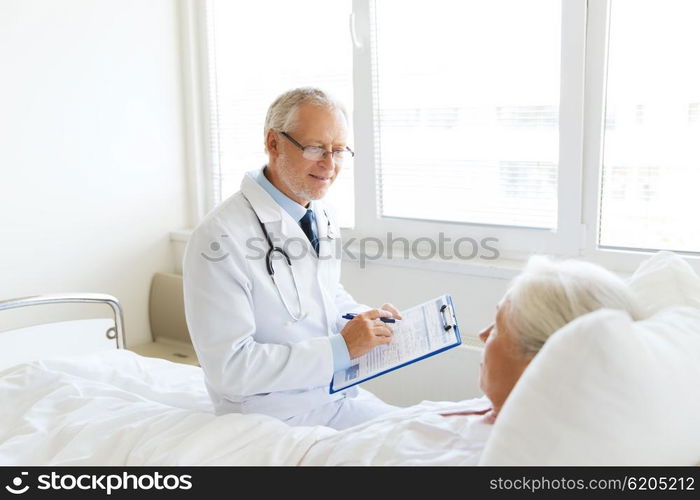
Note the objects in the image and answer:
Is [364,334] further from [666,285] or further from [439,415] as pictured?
[666,285]

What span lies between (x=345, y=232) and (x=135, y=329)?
3.80 feet

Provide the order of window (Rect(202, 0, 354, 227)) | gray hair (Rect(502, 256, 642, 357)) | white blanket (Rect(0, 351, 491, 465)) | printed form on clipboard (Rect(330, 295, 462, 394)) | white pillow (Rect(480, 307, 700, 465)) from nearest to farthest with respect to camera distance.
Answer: white pillow (Rect(480, 307, 700, 465))
gray hair (Rect(502, 256, 642, 357))
white blanket (Rect(0, 351, 491, 465))
printed form on clipboard (Rect(330, 295, 462, 394))
window (Rect(202, 0, 354, 227))

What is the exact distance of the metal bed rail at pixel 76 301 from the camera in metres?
2.65

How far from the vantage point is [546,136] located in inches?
105

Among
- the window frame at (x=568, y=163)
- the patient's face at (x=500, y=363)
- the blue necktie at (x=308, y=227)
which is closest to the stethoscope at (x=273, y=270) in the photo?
the blue necktie at (x=308, y=227)

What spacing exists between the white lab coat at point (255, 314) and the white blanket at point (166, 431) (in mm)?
149

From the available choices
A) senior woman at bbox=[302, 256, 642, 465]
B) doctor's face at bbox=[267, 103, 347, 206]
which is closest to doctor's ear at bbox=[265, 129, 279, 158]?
doctor's face at bbox=[267, 103, 347, 206]

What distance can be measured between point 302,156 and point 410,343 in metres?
0.58

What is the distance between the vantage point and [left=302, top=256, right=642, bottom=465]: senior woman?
1.32 m

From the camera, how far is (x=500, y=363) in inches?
55.3

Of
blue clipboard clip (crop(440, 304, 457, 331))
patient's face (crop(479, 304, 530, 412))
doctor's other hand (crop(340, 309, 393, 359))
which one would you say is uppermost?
patient's face (crop(479, 304, 530, 412))

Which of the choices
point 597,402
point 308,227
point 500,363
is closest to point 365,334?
point 308,227

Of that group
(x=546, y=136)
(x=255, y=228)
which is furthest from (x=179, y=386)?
(x=546, y=136)

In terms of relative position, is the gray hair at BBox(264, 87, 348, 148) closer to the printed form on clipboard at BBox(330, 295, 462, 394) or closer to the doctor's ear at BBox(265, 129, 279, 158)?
the doctor's ear at BBox(265, 129, 279, 158)
